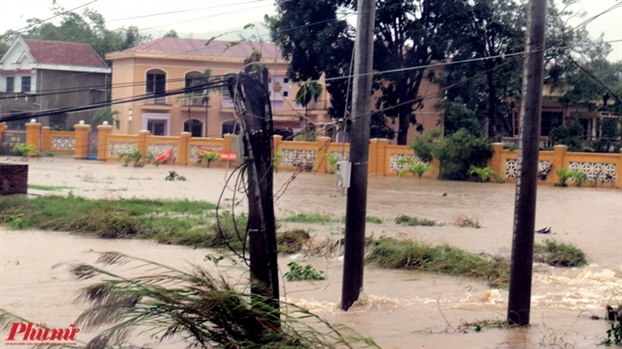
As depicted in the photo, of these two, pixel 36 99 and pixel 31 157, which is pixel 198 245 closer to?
pixel 31 157

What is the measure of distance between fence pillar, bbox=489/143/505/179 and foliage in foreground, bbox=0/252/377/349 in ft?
92.9

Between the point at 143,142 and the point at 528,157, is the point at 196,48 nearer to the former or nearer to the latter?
the point at 143,142

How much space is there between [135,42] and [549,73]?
3763cm

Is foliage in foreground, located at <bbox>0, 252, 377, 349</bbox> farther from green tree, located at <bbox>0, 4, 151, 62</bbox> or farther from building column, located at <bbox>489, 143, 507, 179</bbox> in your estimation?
green tree, located at <bbox>0, 4, 151, 62</bbox>

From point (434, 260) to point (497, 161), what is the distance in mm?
19791

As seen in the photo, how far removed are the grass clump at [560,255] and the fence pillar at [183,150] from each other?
2757 centimetres

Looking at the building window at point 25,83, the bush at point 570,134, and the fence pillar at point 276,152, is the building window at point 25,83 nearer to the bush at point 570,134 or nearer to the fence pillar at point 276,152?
the fence pillar at point 276,152

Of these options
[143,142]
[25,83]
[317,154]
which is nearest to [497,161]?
[317,154]

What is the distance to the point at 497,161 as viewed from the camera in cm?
3334

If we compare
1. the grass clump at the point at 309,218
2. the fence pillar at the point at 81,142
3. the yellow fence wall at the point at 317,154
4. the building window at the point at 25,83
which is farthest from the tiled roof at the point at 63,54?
the grass clump at the point at 309,218

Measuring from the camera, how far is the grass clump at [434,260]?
1380cm

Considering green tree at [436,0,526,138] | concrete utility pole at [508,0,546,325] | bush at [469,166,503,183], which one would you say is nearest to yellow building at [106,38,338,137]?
green tree at [436,0,526,138]

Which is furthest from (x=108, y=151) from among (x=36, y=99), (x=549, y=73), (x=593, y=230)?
(x=593, y=230)

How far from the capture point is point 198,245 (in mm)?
16516
